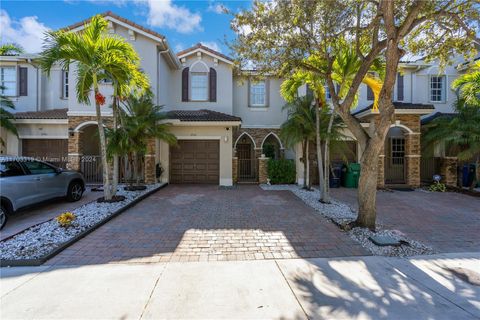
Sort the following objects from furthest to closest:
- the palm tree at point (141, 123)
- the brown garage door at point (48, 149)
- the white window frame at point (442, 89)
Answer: the white window frame at point (442, 89)
the brown garage door at point (48, 149)
the palm tree at point (141, 123)

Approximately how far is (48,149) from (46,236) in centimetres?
1076

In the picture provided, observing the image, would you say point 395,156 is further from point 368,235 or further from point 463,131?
point 368,235

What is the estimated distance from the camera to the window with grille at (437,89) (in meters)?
15.4

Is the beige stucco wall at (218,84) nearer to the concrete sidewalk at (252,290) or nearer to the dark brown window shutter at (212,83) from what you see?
the dark brown window shutter at (212,83)

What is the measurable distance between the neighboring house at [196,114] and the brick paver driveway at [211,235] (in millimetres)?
4803

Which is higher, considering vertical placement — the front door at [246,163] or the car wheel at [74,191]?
the front door at [246,163]

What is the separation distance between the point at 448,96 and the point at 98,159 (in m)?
20.6

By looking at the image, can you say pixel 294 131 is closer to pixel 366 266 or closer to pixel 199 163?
pixel 199 163

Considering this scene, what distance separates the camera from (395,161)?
14.8 metres

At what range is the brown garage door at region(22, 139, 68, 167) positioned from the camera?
44.4 ft

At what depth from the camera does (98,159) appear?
12.7 metres

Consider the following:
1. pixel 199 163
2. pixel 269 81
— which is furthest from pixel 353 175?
pixel 199 163

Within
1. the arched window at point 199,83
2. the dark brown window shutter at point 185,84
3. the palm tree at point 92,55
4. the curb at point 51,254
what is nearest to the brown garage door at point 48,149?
the dark brown window shutter at point 185,84

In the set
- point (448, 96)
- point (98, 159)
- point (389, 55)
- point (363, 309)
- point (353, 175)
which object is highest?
point (448, 96)
